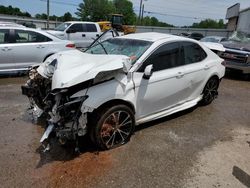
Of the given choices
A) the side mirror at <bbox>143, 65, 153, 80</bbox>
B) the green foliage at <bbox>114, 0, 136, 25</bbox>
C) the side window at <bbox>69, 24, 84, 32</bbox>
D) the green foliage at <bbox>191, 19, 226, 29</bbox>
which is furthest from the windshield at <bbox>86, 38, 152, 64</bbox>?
the green foliage at <bbox>191, 19, 226, 29</bbox>

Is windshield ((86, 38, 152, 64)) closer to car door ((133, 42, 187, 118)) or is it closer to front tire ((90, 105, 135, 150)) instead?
car door ((133, 42, 187, 118))

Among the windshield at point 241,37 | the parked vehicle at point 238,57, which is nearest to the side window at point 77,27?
the windshield at point 241,37

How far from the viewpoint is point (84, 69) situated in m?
4.26

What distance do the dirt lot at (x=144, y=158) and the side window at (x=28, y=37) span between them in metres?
3.73

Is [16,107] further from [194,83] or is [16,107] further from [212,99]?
[212,99]

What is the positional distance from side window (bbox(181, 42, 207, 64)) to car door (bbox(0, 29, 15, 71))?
18.2 ft

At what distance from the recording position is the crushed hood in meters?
4.06

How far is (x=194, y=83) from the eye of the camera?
5992 millimetres

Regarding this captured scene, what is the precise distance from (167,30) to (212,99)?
42719 mm

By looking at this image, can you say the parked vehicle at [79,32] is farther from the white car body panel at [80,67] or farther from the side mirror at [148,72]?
the side mirror at [148,72]

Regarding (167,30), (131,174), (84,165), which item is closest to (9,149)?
(84,165)

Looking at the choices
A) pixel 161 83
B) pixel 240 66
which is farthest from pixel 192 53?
pixel 240 66

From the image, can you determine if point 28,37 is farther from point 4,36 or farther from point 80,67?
point 80,67

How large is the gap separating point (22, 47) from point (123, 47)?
4.88 meters
